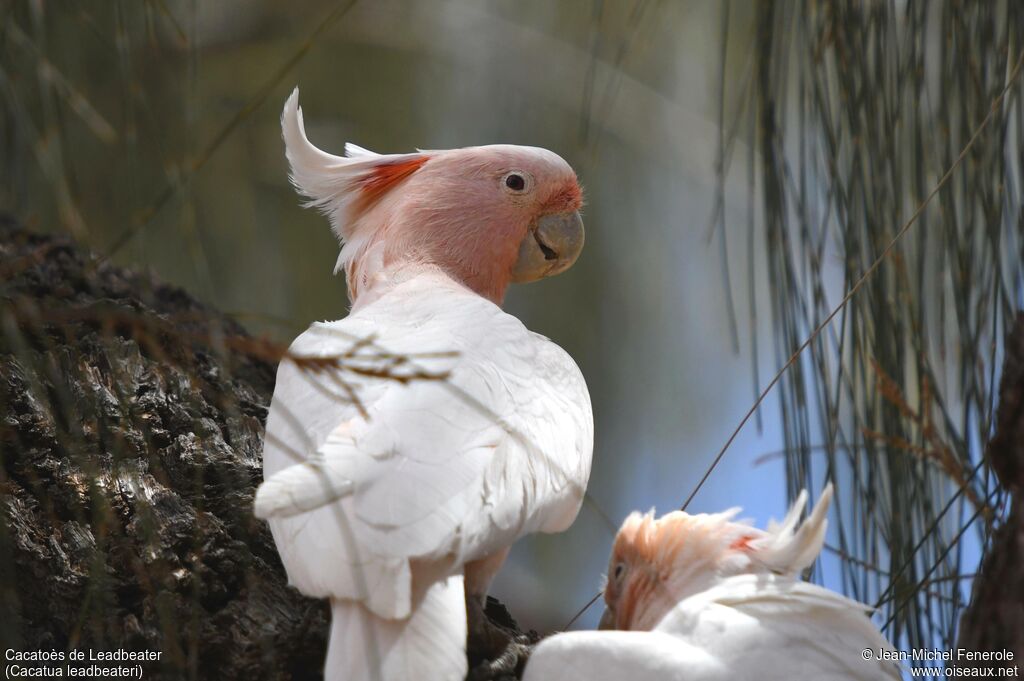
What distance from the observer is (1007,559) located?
1211 mm

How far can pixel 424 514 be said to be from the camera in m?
1.76

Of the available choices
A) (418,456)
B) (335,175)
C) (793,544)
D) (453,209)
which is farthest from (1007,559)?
(335,175)

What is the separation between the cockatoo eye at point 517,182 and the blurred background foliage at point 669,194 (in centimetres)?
39

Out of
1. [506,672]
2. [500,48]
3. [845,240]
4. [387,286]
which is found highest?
[500,48]

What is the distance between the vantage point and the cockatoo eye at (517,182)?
296 centimetres

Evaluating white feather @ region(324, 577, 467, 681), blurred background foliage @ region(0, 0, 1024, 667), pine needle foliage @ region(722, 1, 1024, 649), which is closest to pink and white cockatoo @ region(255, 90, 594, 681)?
white feather @ region(324, 577, 467, 681)

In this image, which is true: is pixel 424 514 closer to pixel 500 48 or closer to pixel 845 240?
pixel 845 240

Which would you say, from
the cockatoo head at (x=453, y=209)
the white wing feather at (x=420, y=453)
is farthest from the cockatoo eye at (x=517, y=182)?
the white wing feather at (x=420, y=453)

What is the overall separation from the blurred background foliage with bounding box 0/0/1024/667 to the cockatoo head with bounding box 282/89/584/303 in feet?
1.13

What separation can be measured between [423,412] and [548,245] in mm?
1172

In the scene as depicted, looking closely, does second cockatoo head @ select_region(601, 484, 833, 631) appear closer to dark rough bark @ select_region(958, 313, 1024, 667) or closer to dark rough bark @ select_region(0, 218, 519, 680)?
dark rough bark @ select_region(0, 218, 519, 680)

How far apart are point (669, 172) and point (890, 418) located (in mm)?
3755

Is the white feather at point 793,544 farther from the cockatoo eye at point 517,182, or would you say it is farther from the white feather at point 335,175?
the white feather at point 335,175

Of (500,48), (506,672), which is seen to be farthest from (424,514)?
(500,48)
